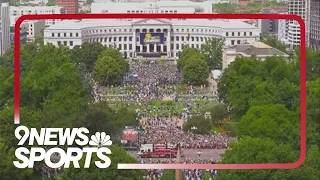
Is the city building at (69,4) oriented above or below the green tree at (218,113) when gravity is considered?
above

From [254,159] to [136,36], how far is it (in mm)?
16968

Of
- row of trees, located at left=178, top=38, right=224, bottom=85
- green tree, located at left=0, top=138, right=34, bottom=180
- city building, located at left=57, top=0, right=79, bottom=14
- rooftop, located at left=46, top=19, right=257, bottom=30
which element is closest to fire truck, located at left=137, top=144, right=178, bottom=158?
green tree, located at left=0, top=138, right=34, bottom=180

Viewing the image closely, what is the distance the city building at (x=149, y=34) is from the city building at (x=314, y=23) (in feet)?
7.14

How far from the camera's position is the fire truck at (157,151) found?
7.33 meters

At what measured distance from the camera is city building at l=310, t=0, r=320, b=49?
69.3 feet

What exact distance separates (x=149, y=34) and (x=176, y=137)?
15.0 metres

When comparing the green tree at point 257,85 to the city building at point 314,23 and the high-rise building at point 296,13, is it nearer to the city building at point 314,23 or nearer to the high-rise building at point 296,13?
the city building at point 314,23

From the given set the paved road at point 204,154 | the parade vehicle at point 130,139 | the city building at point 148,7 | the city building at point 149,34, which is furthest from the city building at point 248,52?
the city building at point 148,7

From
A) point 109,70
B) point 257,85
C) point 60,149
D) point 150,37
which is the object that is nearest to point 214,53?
point 109,70

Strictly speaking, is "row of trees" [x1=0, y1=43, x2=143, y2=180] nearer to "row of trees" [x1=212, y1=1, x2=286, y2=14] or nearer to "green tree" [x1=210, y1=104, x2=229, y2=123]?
"green tree" [x1=210, y1=104, x2=229, y2=123]

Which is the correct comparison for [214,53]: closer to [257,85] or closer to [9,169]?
[257,85]

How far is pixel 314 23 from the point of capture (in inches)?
845

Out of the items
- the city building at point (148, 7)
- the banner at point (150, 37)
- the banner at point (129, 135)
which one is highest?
the city building at point (148, 7)

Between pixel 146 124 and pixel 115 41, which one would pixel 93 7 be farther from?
pixel 146 124
